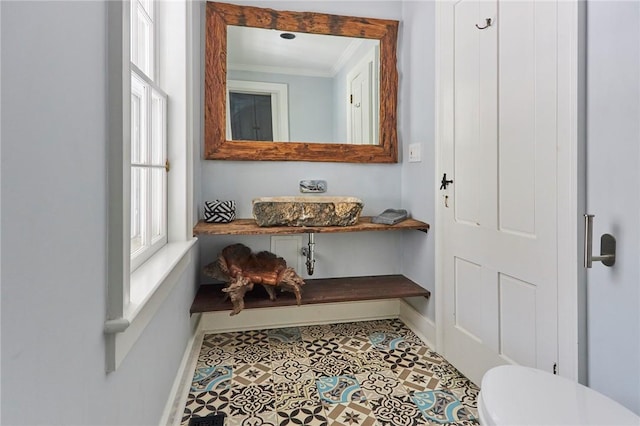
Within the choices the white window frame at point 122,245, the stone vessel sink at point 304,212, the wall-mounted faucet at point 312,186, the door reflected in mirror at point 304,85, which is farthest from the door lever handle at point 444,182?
the white window frame at point 122,245

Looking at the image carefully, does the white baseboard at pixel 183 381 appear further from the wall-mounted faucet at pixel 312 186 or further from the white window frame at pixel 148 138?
the wall-mounted faucet at pixel 312 186

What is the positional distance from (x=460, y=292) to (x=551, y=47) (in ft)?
3.77

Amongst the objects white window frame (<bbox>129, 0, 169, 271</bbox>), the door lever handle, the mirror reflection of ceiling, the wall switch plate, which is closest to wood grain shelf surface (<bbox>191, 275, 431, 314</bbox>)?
white window frame (<bbox>129, 0, 169, 271</bbox>)

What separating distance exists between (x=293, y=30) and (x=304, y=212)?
1.19 meters

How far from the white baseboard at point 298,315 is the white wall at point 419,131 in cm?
24

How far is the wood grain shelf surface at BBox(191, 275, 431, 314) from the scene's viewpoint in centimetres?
188

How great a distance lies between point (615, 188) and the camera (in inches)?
39.7

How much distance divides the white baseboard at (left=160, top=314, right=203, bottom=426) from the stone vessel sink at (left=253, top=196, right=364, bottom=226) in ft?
2.42

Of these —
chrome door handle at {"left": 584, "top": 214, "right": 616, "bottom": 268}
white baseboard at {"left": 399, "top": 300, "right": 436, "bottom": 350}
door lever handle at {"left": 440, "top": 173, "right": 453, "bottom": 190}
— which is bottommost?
white baseboard at {"left": 399, "top": 300, "right": 436, "bottom": 350}

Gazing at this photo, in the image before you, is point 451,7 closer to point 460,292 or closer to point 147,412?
point 460,292

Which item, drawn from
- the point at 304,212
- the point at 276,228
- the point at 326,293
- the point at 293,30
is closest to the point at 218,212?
the point at 276,228

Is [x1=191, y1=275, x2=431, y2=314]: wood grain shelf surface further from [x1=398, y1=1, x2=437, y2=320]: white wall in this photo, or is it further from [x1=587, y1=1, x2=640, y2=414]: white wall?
[x1=587, y1=1, x2=640, y2=414]: white wall

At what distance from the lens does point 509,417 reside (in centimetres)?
81

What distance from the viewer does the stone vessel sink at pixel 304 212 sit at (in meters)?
1.89
